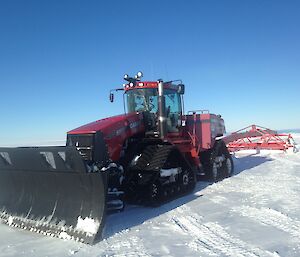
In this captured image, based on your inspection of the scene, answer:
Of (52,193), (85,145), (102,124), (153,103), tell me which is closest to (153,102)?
(153,103)

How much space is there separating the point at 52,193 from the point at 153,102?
340 cm

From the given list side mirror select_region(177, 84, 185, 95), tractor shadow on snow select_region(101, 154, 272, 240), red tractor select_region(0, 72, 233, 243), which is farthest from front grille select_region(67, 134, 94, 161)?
side mirror select_region(177, 84, 185, 95)

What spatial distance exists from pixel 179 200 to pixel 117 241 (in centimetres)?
262

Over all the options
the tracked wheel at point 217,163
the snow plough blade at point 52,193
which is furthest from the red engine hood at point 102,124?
the tracked wheel at point 217,163

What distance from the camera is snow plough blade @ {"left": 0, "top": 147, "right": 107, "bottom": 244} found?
17.4ft

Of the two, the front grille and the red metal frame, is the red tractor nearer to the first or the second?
the front grille

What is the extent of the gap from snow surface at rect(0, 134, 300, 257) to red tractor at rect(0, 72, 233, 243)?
31 centimetres

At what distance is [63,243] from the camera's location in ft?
16.7

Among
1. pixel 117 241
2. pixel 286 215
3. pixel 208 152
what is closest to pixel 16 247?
pixel 117 241

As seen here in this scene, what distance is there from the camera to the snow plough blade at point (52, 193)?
5.30 meters

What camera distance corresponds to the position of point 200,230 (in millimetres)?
5340

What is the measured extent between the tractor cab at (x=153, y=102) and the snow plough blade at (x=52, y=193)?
265 centimetres

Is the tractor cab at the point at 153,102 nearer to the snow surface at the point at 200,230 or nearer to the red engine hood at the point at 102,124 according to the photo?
the red engine hood at the point at 102,124

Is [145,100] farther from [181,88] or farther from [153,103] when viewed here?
[181,88]
